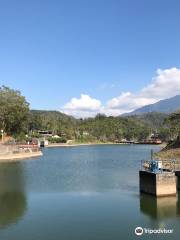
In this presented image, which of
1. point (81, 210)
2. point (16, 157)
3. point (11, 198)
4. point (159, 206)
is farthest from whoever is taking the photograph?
point (16, 157)

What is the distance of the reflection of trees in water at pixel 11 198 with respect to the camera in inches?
1665

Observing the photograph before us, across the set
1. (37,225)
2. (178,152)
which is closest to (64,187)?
(37,225)

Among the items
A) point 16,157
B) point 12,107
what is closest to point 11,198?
point 16,157

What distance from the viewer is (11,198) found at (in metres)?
52.3

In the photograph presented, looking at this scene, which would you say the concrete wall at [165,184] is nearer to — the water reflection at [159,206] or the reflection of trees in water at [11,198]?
the water reflection at [159,206]

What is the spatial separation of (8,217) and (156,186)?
17.1 m

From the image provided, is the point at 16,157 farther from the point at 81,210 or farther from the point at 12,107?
the point at 81,210

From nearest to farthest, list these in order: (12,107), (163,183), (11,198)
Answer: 1. (163,183)
2. (11,198)
3. (12,107)

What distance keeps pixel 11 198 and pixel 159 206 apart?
1865cm

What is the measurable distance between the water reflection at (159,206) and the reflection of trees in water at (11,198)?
1321 centimetres

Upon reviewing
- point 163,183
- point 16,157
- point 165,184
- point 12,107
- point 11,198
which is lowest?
point 11,198

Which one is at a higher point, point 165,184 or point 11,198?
point 165,184

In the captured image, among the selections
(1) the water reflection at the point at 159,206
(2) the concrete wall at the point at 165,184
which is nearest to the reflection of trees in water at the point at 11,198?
(1) the water reflection at the point at 159,206

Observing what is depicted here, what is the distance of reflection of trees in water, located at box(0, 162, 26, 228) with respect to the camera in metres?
42.3
